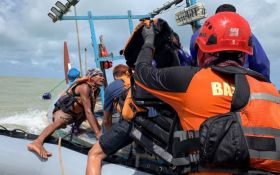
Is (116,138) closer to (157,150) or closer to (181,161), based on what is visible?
(157,150)

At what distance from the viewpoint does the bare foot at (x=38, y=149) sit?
299 centimetres

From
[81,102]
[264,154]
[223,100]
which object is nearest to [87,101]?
[81,102]

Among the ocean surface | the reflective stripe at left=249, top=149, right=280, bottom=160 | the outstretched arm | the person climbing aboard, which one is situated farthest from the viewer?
the ocean surface

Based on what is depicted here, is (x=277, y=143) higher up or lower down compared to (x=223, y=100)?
lower down

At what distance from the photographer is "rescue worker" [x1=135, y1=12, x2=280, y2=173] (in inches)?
62.3

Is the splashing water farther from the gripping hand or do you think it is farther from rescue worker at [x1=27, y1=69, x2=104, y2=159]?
the gripping hand

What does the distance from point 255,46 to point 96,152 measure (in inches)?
55.5

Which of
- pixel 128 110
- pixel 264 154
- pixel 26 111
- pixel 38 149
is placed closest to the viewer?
pixel 264 154

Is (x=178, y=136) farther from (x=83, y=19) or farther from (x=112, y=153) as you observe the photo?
(x=83, y=19)

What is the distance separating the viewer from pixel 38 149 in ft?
9.90

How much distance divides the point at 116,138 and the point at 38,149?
0.70 meters

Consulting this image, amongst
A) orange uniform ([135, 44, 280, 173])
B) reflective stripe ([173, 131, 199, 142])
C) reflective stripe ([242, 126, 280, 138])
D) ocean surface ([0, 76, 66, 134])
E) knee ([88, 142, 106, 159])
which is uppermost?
orange uniform ([135, 44, 280, 173])

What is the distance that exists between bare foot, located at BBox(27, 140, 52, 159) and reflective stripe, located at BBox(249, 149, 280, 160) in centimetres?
186

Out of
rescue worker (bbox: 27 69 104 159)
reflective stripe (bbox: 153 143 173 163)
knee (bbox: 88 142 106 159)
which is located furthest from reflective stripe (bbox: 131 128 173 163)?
rescue worker (bbox: 27 69 104 159)
